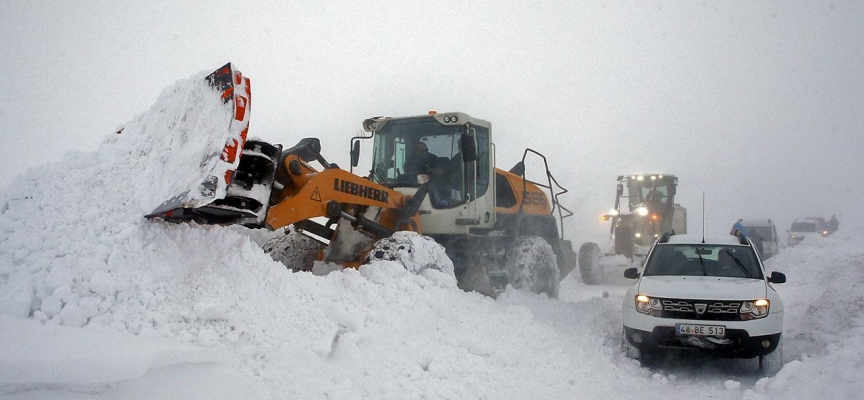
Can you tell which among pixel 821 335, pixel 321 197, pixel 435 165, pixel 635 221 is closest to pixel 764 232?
pixel 635 221

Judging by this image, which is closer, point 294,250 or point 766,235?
point 294,250

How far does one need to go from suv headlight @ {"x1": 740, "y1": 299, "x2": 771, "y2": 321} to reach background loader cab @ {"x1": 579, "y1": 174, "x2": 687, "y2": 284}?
9.25 meters

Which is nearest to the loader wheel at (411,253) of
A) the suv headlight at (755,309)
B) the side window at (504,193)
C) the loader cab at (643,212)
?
the suv headlight at (755,309)

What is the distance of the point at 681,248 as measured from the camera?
24.8 feet

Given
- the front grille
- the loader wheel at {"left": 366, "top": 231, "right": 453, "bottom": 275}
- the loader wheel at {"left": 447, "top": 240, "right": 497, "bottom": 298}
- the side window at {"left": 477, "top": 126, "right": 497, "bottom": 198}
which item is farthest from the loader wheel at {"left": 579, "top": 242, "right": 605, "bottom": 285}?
the loader wheel at {"left": 366, "top": 231, "right": 453, "bottom": 275}

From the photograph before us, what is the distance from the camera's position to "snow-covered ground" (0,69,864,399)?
133 inches

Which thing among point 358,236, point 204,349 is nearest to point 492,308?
point 358,236

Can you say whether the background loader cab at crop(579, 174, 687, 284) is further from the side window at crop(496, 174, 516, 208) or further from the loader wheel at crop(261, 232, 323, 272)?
the loader wheel at crop(261, 232, 323, 272)

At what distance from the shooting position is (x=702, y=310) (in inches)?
246

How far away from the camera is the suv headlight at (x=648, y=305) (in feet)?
21.0

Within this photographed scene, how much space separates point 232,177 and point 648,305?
4.43 m

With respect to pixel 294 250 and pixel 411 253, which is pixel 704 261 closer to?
pixel 411 253

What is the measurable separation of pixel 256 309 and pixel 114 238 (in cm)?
106

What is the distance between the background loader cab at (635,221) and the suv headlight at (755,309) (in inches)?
364
